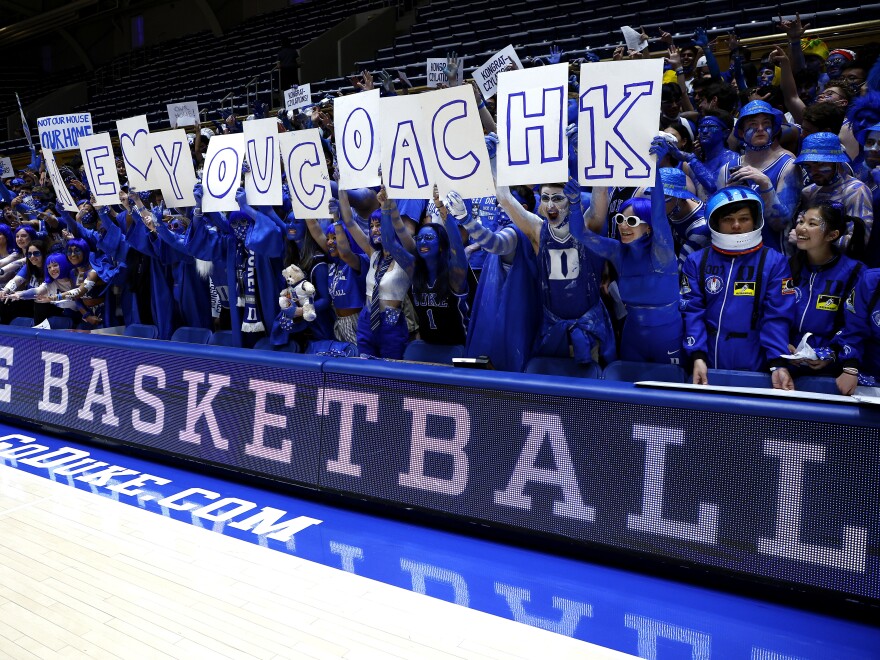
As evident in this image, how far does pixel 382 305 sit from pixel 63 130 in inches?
153

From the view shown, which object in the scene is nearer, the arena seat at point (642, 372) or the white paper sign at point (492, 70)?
the arena seat at point (642, 372)

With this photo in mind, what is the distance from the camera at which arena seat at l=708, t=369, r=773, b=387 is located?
3721 mm

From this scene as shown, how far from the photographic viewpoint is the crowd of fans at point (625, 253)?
3842mm

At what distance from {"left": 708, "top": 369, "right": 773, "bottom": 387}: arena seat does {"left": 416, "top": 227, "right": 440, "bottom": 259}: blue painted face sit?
5.85 ft

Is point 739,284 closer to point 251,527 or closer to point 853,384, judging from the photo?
point 853,384

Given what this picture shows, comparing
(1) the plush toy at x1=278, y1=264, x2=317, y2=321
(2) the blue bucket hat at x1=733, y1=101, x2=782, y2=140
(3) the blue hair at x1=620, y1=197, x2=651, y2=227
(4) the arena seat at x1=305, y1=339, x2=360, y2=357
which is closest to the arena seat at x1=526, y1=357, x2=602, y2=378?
(3) the blue hair at x1=620, y1=197, x2=651, y2=227

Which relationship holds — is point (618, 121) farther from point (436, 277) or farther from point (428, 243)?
point (436, 277)

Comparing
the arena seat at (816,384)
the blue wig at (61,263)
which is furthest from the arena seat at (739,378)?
the blue wig at (61,263)

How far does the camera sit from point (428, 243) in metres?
4.72

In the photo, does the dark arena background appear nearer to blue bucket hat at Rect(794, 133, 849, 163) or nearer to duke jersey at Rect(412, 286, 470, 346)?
duke jersey at Rect(412, 286, 470, 346)

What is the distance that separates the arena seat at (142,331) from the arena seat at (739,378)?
466cm

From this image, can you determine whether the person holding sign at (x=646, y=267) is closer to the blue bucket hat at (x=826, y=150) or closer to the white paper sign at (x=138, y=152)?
the blue bucket hat at (x=826, y=150)

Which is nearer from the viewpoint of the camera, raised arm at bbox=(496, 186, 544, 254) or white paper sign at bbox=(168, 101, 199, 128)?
raised arm at bbox=(496, 186, 544, 254)

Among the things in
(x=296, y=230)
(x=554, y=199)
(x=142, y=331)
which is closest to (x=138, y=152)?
(x=296, y=230)
